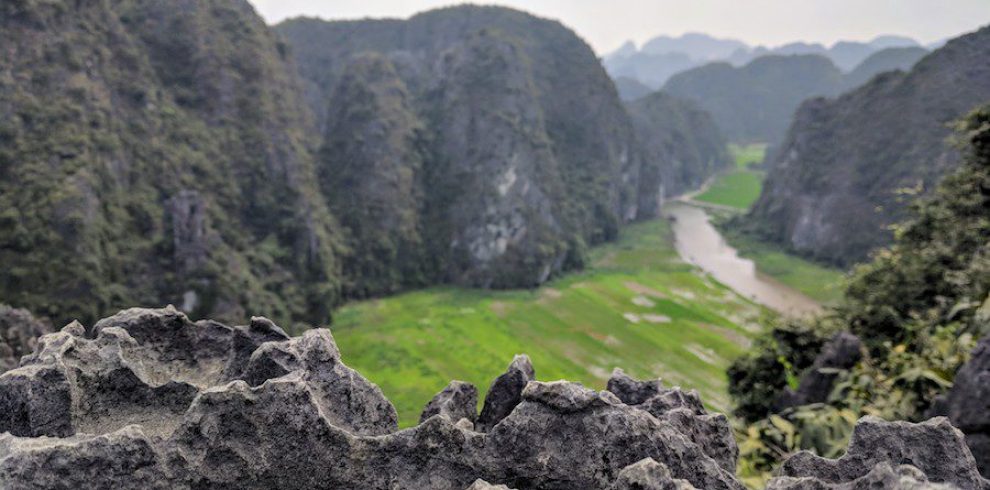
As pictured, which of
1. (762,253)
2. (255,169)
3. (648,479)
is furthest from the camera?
(762,253)

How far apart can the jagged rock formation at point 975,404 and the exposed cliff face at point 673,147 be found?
382 feet

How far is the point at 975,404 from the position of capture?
7465mm

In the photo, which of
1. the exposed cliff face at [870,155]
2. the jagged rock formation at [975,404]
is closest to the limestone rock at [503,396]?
the jagged rock formation at [975,404]

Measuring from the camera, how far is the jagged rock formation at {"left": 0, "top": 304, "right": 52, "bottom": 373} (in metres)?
9.46

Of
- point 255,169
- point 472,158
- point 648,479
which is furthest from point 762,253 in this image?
point 648,479

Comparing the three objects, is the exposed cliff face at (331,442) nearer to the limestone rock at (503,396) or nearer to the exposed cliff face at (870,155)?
the limestone rock at (503,396)

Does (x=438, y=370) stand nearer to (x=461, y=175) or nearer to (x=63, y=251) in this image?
(x=63, y=251)

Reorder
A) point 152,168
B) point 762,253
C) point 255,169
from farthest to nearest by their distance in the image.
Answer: point 762,253
point 255,169
point 152,168

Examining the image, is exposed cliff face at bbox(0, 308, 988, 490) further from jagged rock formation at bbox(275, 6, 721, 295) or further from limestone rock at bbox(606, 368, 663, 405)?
jagged rock formation at bbox(275, 6, 721, 295)

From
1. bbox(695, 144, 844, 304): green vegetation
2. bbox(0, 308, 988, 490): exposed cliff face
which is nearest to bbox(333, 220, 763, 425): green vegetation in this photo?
bbox(695, 144, 844, 304): green vegetation

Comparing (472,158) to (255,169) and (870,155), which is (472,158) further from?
(870,155)

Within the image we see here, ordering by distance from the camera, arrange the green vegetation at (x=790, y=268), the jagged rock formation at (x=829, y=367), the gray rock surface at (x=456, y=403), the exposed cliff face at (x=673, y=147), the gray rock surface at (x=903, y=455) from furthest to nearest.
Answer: the exposed cliff face at (x=673, y=147)
the green vegetation at (x=790, y=268)
the jagged rock formation at (x=829, y=367)
the gray rock surface at (x=456, y=403)
the gray rock surface at (x=903, y=455)

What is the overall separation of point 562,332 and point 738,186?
388 feet

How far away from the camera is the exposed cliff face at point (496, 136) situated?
71.6 metres
